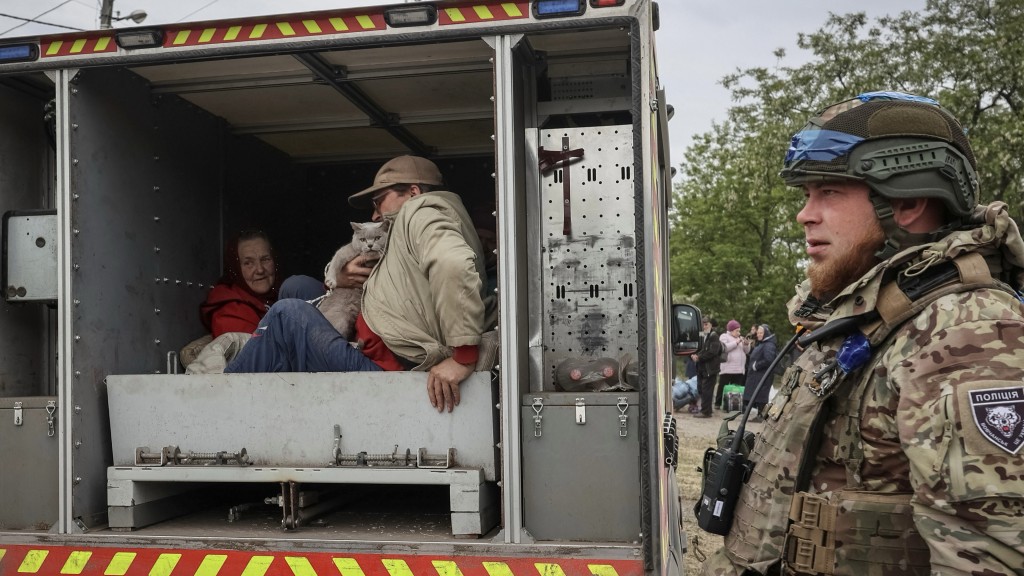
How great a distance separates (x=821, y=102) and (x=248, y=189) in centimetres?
1714

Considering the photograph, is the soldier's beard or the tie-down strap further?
the tie-down strap

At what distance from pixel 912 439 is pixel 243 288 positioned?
398 cm

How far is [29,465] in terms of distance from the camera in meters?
3.57

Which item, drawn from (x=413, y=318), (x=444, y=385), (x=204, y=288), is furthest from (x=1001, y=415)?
(x=204, y=288)

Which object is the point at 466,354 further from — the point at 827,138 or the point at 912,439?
the point at 912,439

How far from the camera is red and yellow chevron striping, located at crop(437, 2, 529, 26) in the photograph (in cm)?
321

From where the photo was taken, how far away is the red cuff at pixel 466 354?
135 inches

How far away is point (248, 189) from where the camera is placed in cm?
550

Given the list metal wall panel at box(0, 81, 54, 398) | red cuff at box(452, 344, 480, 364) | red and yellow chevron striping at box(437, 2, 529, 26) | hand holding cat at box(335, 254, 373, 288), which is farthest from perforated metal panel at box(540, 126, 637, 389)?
metal wall panel at box(0, 81, 54, 398)

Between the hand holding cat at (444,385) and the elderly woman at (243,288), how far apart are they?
5.90ft

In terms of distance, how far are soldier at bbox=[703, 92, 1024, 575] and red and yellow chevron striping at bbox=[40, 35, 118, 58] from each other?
8.14ft

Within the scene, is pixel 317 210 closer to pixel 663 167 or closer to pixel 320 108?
pixel 320 108

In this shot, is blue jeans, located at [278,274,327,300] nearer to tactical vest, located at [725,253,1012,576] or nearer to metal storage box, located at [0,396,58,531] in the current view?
metal storage box, located at [0,396,58,531]

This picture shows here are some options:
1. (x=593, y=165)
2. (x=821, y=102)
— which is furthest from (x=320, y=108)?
(x=821, y=102)
